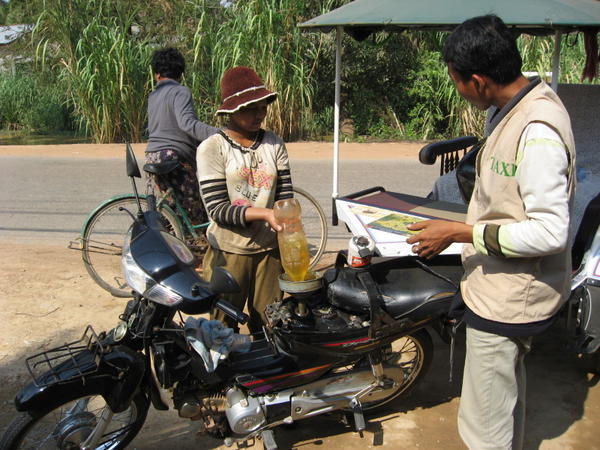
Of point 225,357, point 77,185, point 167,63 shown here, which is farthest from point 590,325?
Result: point 77,185

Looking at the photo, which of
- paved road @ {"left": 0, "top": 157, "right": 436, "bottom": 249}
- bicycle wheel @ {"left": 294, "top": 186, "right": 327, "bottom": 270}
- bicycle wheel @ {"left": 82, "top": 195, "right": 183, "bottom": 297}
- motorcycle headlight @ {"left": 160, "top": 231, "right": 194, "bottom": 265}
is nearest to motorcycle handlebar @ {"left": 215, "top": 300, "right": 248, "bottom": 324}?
motorcycle headlight @ {"left": 160, "top": 231, "right": 194, "bottom": 265}

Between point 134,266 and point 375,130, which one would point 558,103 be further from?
point 375,130

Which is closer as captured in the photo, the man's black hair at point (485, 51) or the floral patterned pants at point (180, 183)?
the man's black hair at point (485, 51)

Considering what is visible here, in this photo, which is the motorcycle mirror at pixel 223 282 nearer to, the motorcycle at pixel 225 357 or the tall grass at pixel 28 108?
the motorcycle at pixel 225 357

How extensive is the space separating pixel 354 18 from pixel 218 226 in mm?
1793

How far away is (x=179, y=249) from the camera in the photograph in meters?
2.47

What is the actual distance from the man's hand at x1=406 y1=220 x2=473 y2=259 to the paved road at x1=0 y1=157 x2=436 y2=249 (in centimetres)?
357

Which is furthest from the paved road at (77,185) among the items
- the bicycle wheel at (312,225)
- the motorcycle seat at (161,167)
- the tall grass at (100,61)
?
the motorcycle seat at (161,167)

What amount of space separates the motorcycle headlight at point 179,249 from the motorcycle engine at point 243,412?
64 cm

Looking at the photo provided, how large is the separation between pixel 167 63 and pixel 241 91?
2.42 metres

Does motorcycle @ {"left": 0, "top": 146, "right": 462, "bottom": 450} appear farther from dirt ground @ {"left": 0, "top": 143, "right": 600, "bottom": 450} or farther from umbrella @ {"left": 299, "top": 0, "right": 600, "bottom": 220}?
umbrella @ {"left": 299, "top": 0, "right": 600, "bottom": 220}

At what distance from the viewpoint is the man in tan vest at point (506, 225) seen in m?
1.82

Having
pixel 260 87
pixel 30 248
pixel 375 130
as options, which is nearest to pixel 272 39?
pixel 375 130

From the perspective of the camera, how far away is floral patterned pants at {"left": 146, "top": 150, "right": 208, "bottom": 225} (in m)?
4.80
